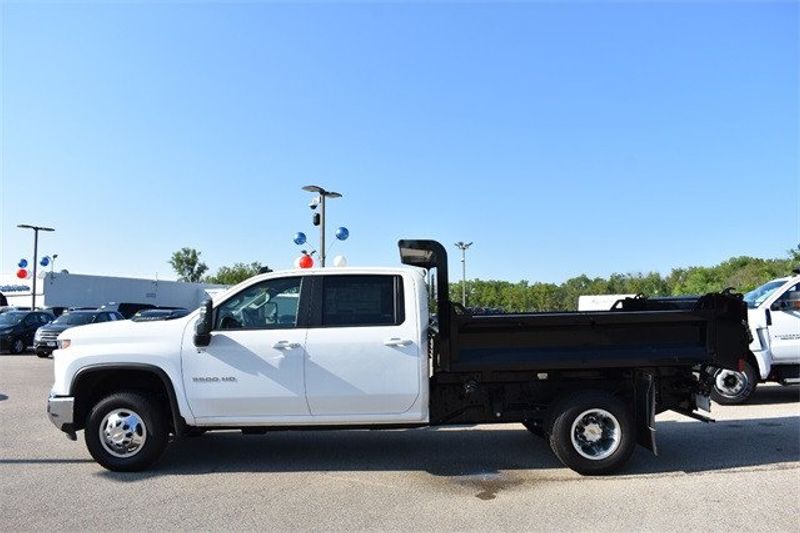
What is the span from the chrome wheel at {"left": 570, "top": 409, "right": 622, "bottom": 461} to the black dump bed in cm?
49

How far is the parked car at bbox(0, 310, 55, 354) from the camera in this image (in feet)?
77.6

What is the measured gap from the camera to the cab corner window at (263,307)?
6395mm

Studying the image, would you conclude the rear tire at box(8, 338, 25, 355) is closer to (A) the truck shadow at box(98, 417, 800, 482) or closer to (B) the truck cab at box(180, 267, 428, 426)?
(A) the truck shadow at box(98, 417, 800, 482)

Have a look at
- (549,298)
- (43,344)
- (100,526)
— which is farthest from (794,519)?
(549,298)

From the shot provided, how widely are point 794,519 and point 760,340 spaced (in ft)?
19.1

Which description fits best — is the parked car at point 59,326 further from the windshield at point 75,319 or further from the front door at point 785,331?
the front door at point 785,331

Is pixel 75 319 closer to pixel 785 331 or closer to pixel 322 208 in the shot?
pixel 322 208

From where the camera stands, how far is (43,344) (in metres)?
21.3

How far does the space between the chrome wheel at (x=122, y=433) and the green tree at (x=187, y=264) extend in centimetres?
11693

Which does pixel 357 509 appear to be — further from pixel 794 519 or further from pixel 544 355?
pixel 794 519

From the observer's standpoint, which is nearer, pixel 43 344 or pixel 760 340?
pixel 760 340

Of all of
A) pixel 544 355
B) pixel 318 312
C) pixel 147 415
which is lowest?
pixel 147 415

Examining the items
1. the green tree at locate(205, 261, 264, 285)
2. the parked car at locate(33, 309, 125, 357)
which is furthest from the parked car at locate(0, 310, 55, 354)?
the green tree at locate(205, 261, 264, 285)

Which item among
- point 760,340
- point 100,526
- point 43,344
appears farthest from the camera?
point 43,344
